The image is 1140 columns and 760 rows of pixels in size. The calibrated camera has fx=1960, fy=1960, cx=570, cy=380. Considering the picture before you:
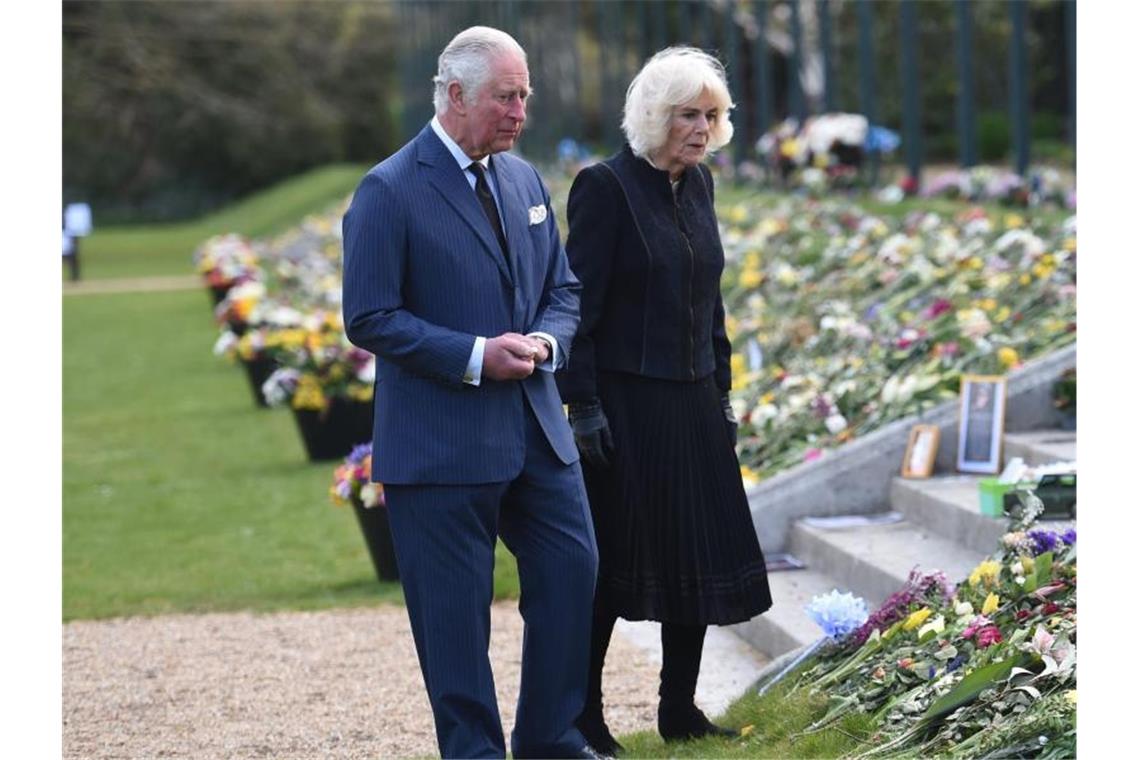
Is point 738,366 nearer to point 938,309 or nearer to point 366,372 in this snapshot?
point 938,309

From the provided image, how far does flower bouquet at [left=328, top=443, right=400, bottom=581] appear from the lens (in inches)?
296

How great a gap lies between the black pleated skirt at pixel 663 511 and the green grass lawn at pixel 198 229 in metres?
31.9

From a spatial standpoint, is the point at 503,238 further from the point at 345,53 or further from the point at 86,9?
the point at 345,53

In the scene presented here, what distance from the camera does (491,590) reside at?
13.8 feet

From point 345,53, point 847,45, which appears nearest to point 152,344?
point 847,45

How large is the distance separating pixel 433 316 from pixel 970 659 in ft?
5.14

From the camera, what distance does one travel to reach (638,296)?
476 cm

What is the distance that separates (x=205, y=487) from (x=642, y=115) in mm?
6944

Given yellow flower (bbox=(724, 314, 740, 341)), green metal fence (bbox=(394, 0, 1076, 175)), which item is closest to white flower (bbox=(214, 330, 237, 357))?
yellow flower (bbox=(724, 314, 740, 341))

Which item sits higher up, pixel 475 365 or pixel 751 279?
pixel 751 279

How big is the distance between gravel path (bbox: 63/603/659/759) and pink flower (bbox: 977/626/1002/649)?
112 cm

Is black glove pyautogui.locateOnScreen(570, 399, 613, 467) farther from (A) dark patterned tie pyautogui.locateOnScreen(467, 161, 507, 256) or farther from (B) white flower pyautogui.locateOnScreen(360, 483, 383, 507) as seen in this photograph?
(B) white flower pyautogui.locateOnScreen(360, 483, 383, 507)

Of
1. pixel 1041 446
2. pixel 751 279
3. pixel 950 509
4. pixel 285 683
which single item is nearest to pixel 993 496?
pixel 950 509
